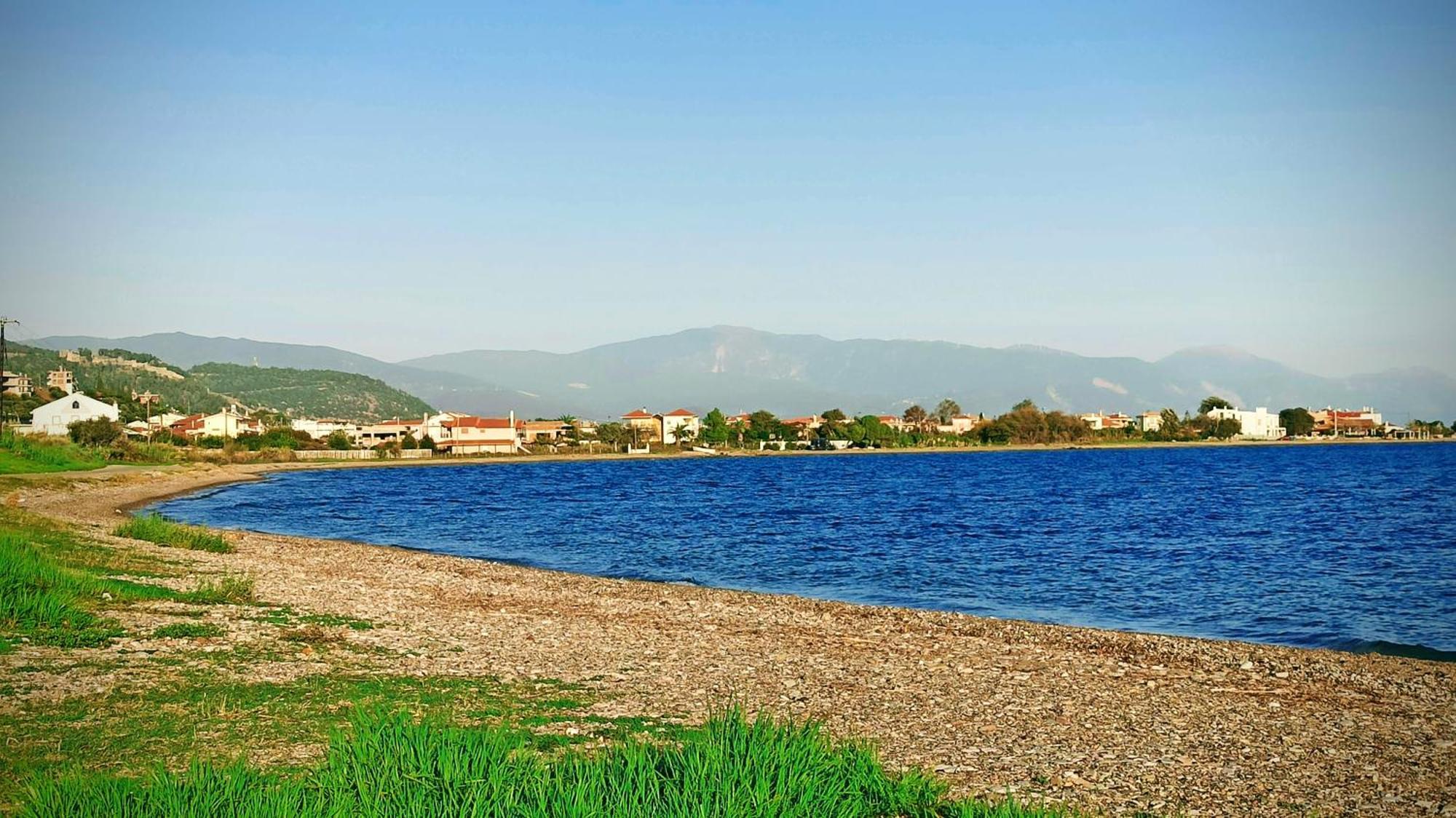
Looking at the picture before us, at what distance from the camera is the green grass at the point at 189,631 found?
1416cm

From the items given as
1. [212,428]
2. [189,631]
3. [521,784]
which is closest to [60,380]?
[212,428]

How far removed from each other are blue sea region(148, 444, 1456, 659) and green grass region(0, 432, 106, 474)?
8.15 m

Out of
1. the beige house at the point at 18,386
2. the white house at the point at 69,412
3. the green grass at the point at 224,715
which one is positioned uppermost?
the beige house at the point at 18,386

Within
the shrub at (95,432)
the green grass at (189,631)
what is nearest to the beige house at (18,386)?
the shrub at (95,432)

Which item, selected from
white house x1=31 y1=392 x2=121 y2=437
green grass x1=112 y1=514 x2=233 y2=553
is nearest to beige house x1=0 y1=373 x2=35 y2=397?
white house x1=31 y1=392 x2=121 y2=437

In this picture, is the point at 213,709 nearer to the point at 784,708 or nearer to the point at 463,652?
the point at 463,652

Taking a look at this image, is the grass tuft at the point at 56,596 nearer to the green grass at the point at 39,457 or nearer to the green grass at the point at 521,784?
the green grass at the point at 521,784

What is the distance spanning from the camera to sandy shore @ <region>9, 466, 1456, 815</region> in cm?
1034

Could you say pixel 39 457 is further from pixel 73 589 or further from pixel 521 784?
pixel 521 784

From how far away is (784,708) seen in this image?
12555 millimetres

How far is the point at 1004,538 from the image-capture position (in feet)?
144

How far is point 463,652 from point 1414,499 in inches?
2688

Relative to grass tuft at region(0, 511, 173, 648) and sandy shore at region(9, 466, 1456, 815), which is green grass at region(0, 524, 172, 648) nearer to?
grass tuft at region(0, 511, 173, 648)

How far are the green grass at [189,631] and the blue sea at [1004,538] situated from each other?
597 inches
